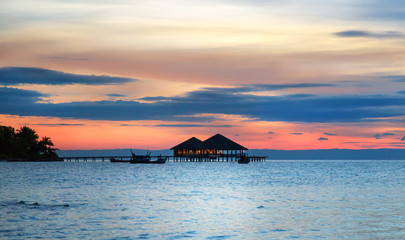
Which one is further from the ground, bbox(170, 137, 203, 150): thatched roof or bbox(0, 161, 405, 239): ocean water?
bbox(170, 137, 203, 150): thatched roof

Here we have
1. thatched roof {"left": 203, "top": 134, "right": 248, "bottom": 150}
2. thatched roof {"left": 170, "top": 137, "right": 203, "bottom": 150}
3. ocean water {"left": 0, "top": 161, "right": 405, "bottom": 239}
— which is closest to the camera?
ocean water {"left": 0, "top": 161, "right": 405, "bottom": 239}

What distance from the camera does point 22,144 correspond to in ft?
575

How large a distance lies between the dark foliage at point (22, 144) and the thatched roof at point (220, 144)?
194ft

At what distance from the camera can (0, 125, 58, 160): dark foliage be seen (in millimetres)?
172000

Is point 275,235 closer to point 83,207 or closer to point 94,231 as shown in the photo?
point 94,231

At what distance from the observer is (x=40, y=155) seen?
616ft

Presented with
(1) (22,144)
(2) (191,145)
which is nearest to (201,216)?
(2) (191,145)

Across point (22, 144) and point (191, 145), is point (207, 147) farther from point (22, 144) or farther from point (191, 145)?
point (22, 144)

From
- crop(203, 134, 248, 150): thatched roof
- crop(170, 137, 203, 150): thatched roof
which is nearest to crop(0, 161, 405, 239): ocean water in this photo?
crop(203, 134, 248, 150): thatched roof

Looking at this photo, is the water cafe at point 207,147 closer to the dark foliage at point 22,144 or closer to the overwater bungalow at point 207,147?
the overwater bungalow at point 207,147

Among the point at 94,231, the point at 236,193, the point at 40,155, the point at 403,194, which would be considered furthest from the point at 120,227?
the point at 40,155

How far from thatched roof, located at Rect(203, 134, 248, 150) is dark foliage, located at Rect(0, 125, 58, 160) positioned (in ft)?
194

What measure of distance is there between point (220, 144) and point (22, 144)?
67.0 metres

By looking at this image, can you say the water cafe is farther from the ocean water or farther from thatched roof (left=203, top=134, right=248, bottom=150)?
the ocean water
